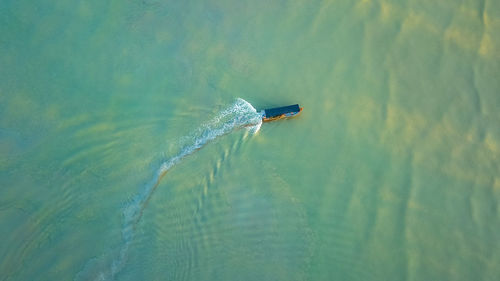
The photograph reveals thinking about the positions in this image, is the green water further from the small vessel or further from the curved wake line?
the small vessel

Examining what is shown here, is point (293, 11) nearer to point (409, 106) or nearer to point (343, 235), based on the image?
point (409, 106)

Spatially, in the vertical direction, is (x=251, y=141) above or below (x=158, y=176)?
above

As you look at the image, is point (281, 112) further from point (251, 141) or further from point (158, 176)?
point (158, 176)

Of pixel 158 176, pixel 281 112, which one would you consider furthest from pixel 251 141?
pixel 158 176

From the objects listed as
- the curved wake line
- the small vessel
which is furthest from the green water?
the small vessel

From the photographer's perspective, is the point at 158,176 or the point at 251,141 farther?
the point at 251,141

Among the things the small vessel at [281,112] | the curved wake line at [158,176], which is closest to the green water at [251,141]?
the curved wake line at [158,176]

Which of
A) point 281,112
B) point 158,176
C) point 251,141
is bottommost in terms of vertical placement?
point 158,176
